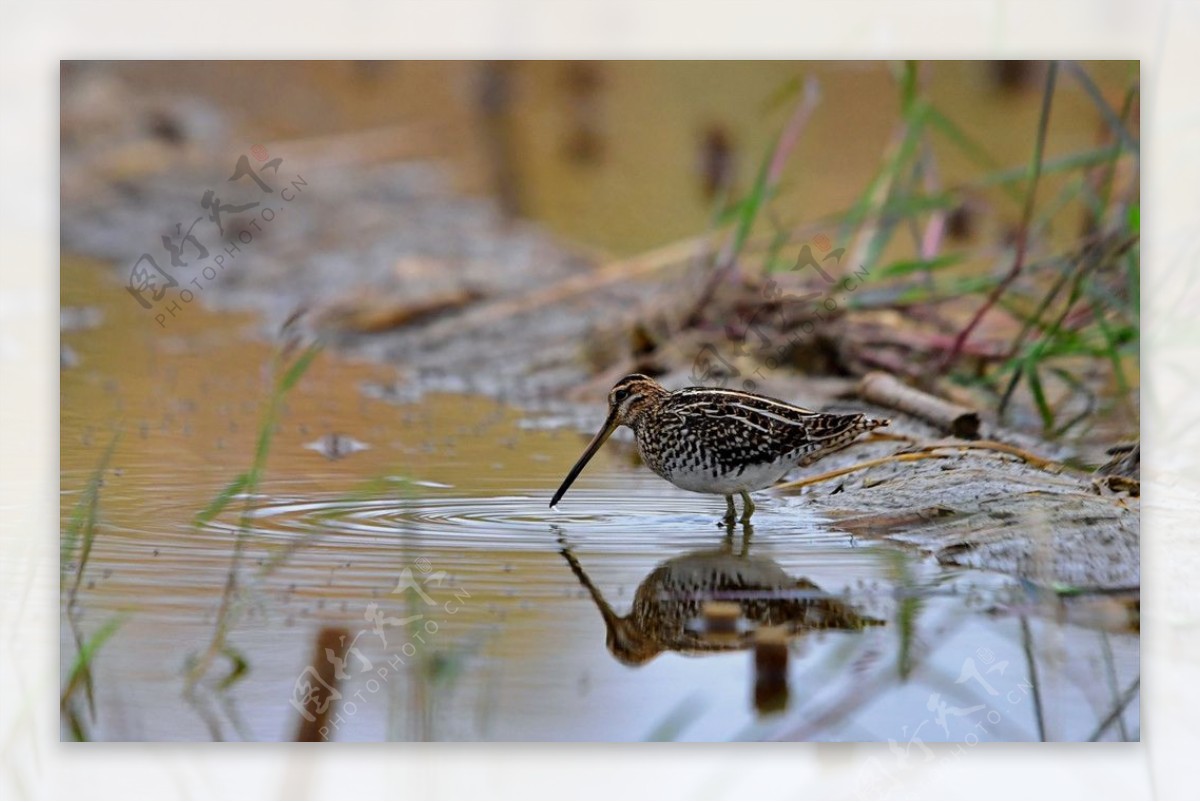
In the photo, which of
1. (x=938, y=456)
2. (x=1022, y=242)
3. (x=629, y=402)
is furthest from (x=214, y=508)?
(x=1022, y=242)

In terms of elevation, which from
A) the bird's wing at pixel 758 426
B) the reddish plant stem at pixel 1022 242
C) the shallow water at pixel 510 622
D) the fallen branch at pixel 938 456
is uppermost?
the reddish plant stem at pixel 1022 242

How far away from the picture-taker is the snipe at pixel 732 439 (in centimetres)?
430

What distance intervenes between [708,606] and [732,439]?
720mm

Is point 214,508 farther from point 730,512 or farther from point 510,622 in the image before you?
point 730,512

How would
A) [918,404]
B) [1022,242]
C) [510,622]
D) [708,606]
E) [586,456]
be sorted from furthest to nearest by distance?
[918,404]
[1022,242]
[586,456]
[708,606]
[510,622]

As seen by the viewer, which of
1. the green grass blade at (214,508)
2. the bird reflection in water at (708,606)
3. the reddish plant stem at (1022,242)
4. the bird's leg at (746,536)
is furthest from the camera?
the reddish plant stem at (1022,242)

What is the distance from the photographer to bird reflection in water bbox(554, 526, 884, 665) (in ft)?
11.5

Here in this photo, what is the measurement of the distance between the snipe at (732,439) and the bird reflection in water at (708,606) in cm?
36

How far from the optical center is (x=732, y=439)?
432 centimetres

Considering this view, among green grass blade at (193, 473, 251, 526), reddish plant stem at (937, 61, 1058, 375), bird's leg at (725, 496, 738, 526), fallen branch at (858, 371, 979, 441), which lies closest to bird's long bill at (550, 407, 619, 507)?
bird's leg at (725, 496, 738, 526)

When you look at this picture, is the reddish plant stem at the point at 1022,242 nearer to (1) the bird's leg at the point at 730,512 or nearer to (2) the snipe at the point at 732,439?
(2) the snipe at the point at 732,439

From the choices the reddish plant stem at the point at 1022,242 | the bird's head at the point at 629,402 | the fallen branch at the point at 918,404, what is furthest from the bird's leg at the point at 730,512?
the reddish plant stem at the point at 1022,242

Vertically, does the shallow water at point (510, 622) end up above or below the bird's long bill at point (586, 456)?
below
